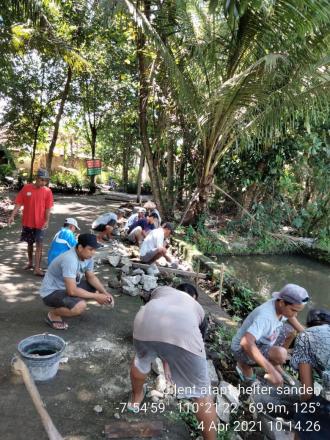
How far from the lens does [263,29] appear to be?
632cm

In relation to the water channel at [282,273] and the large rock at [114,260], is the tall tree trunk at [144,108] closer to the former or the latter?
the water channel at [282,273]

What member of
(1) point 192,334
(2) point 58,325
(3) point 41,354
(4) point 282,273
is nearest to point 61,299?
(2) point 58,325

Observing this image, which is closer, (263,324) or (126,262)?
(263,324)

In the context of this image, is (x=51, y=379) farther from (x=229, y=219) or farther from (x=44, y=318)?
(x=229, y=219)

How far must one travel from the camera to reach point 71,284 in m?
3.84

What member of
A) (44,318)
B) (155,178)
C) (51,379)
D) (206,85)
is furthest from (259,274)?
(51,379)

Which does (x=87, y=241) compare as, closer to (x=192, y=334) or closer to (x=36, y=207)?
(x=192, y=334)

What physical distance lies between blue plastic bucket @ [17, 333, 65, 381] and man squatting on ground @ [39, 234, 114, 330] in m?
0.56

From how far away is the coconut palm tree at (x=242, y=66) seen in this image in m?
6.14

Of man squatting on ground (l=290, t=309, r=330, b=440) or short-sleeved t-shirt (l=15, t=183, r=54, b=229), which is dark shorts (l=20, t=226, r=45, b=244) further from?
man squatting on ground (l=290, t=309, r=330, b=440)

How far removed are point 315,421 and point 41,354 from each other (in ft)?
7.74

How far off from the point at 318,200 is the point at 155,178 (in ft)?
21.1

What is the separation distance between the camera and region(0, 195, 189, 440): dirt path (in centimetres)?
290

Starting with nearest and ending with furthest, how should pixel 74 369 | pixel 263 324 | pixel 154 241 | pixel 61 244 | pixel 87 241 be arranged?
pixel 263 324 < pixel 74 369 < pixel 87 241 < pixel 61 244 < pixel 154 241
